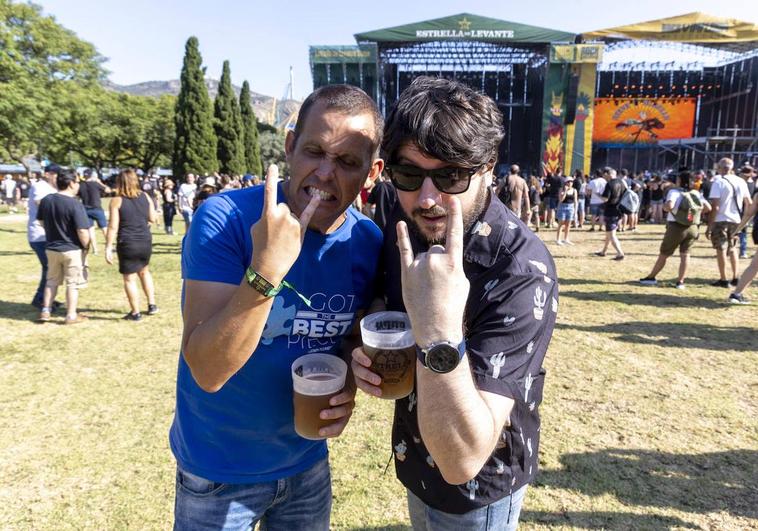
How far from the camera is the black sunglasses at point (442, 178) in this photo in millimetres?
1442

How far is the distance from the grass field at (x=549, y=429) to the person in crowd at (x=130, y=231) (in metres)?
0.62

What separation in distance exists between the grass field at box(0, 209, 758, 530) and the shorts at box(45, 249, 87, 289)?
615 millimetres

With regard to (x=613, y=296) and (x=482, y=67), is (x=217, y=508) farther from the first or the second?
(x=482, y=67)

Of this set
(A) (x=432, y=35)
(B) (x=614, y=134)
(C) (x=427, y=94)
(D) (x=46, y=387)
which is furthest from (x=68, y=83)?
(B) (x=614, y=134)

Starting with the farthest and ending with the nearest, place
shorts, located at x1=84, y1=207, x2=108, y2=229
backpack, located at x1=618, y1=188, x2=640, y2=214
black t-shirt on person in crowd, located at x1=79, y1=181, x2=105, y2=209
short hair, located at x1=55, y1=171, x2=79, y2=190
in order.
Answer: backpack, located at x1=618, y1=188, x2=640, y2=214, shorts, located at x1=84, y1=207, x2=108, y2=229, black t-shirt on person in crowd, located at x1=79, y1=181, x2=105, y2=209, short hair, located at x1=55, y1=171, x2=79, y2=190

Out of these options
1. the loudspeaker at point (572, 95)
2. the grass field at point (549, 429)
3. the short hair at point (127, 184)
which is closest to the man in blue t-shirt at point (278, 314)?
the grass field at point (549, 429)

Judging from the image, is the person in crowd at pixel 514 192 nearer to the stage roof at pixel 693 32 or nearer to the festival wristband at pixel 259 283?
the festival wristband at pixel 259 283

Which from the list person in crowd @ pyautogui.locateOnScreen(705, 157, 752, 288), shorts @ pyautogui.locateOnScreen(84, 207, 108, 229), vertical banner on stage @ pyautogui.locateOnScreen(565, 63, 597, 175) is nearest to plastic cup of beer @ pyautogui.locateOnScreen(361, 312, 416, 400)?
person in crowd @ pyautogui.locateOnScreen(705, 157, 752, 288)

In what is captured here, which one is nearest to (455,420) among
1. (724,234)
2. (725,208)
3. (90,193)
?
(725,208)

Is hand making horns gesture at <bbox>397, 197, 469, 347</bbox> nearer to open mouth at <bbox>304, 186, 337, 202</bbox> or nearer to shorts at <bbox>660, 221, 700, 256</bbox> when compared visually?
open mouth at <bbox>304, 186, 337, 202</bbox>

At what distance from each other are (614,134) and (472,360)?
42813mm

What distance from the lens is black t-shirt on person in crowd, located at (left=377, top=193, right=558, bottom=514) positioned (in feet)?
4.01

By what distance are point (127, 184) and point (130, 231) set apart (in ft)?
2.26

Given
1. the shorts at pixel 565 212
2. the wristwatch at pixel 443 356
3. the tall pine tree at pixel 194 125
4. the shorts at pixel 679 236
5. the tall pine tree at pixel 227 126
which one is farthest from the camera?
the tall pine tree at pixel 227 126
